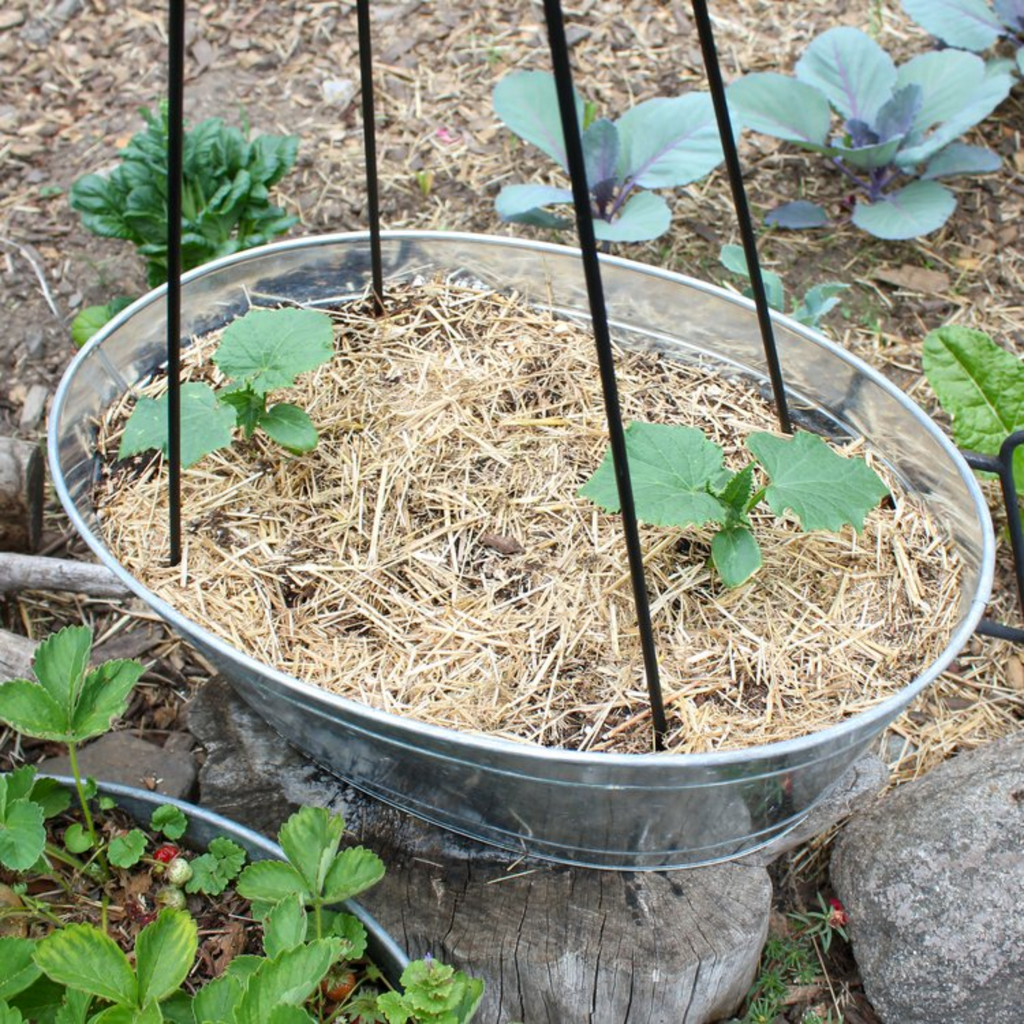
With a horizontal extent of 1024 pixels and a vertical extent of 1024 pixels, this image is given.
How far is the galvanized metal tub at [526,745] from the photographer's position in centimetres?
107

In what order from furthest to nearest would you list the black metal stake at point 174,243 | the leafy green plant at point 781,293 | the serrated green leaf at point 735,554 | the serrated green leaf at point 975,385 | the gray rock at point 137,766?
the serrated green leaf at point 975,385
the leafy green plant at point 781,293
the gray rock at point 137,766
the serrated green leaf at point 735,554
the black metal stake at point 174,243

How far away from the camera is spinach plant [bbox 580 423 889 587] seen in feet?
3.85

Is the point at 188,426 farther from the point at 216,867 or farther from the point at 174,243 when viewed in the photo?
the point at 216,867

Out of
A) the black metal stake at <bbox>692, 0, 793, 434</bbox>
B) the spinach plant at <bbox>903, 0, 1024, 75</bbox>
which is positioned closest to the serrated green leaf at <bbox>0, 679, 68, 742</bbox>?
the black metal stake at <bbox>692, 0, 793, 434</bbox>

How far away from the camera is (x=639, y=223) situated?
196 cm

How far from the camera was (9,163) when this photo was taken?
243 cm

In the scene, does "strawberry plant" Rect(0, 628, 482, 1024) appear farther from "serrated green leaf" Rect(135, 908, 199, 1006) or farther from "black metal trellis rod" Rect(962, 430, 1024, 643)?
"black metal trellis rod" Rect(962, 430, 1024, 643)

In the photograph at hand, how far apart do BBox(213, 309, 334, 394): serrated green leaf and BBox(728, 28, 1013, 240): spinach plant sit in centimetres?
121

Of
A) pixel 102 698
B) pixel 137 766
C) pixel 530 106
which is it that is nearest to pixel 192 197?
pixel 530 106

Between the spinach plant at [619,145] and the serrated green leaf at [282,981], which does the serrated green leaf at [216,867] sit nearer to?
the serrated green leaf at [282,981]

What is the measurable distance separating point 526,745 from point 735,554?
1.08ft

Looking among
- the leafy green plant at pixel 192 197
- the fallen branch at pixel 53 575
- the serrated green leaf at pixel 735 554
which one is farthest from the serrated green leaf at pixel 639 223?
the fallen branch at pixel 53 575

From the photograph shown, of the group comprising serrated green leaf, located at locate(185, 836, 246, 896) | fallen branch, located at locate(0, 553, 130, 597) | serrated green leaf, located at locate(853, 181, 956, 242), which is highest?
serrated green leaf, located at locate(853, 181, 956, 242)

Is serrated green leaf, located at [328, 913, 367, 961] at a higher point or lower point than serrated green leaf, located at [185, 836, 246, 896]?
higher
